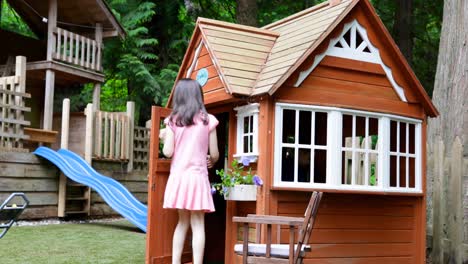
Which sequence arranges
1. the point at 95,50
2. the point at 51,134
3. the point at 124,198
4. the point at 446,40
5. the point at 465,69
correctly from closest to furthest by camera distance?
the point at 465,69 < the point at 446,40 < the point at 124,198 < the point at 51,134 < the point at 95,50

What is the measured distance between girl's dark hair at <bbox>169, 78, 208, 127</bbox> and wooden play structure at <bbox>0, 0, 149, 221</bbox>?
23.3ft

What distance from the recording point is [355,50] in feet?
24.1

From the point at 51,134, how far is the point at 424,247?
9.47 meters

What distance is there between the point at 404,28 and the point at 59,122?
969 cm

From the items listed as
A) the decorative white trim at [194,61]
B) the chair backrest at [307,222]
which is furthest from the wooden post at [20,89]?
the chair backrest at [307,222]

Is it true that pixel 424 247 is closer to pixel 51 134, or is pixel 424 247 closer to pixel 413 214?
pixel 413 214

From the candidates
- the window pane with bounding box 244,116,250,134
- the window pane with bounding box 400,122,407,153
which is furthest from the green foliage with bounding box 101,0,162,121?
the window pane with bounding box 400,122,407,153

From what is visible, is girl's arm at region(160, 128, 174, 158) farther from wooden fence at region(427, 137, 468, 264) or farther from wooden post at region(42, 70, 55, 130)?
wooden post at region(42, 70, 55, 130)

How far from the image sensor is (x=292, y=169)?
296 inches

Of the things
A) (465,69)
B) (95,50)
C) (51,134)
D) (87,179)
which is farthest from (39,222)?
(465,69)

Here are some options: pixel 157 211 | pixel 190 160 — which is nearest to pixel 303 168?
pixel 157 211

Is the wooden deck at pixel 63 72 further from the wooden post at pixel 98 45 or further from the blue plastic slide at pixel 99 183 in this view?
the blue plastic slide at pixel 99 183

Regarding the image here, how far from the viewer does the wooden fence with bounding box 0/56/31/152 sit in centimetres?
1259

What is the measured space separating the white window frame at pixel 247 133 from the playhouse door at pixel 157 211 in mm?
831
